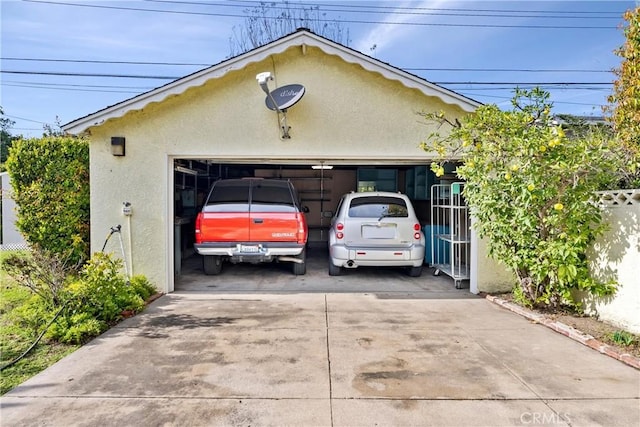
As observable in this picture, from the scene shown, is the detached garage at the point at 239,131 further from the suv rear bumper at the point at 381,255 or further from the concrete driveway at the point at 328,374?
the concrete driveway at the point at 328,374

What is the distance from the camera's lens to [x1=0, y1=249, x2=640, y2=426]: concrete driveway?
2.74 meters

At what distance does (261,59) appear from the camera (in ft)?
20.2

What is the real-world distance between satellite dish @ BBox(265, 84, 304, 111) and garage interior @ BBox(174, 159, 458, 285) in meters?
3.73

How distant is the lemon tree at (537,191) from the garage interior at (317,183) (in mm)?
3976

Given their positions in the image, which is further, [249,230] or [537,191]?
[249,230]

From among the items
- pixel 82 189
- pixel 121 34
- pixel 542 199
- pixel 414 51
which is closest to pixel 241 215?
pixel 82 189

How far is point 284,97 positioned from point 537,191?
4112 mm

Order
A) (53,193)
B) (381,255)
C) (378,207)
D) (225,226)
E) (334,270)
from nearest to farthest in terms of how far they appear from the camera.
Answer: (53,193), (225,226), (381,255), (378,207), (334,270)

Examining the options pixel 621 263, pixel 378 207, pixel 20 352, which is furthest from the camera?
pixel 378 207

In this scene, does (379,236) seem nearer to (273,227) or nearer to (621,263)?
(273,227)

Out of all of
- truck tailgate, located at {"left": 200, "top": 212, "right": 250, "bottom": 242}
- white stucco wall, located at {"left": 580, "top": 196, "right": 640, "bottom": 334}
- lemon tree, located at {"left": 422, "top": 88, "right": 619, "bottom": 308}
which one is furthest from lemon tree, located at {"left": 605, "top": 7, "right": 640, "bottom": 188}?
truck tailgate, located at {"left": 200, "top": 212, "right": 250, "bottom": 242}

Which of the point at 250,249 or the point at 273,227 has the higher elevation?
the point at 273,227

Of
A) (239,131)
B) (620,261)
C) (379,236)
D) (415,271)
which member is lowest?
(415,271)

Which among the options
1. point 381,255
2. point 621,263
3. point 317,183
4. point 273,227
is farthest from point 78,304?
point 317,183
